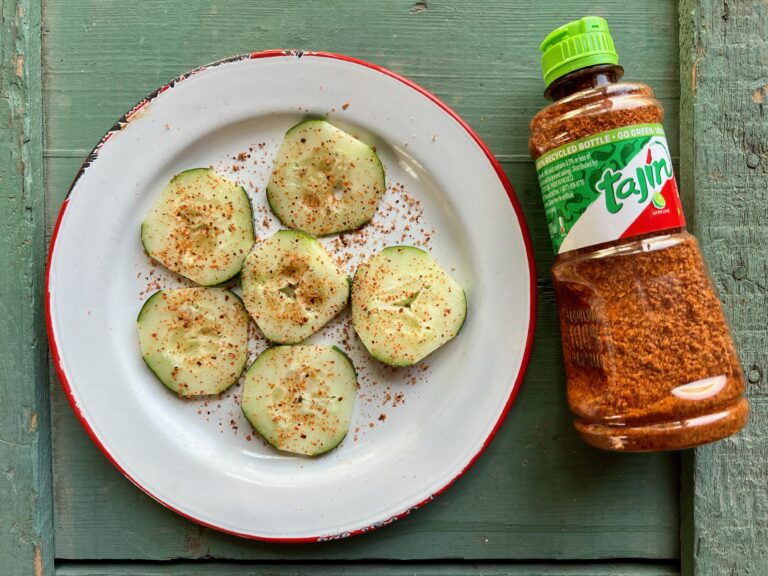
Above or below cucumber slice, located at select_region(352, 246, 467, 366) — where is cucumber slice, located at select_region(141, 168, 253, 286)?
above

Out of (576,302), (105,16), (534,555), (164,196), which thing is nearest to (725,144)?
(576,302)

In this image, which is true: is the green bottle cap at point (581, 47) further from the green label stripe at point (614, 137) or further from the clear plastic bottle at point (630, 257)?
the green label stripe at point (614, 137)

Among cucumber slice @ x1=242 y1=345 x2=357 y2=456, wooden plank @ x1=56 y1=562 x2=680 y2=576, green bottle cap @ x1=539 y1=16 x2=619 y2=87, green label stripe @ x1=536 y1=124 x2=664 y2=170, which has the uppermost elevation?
green bottle cap @ x1=539 y1=16 x2=619 y2=87

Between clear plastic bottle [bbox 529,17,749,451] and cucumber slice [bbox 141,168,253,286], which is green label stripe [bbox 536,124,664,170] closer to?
clear plastic bottle [bbox 529,17,749,451]

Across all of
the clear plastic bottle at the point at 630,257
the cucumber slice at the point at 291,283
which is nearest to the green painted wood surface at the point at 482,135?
the clear plastic bottle at the point at 630,257

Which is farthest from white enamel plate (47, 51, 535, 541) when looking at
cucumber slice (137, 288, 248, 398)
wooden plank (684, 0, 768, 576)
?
wooden plank (684, 0, 768, 576)

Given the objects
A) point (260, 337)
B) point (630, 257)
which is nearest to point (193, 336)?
point (260, 337)

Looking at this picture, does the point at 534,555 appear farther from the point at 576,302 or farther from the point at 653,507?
the point at 576,302
